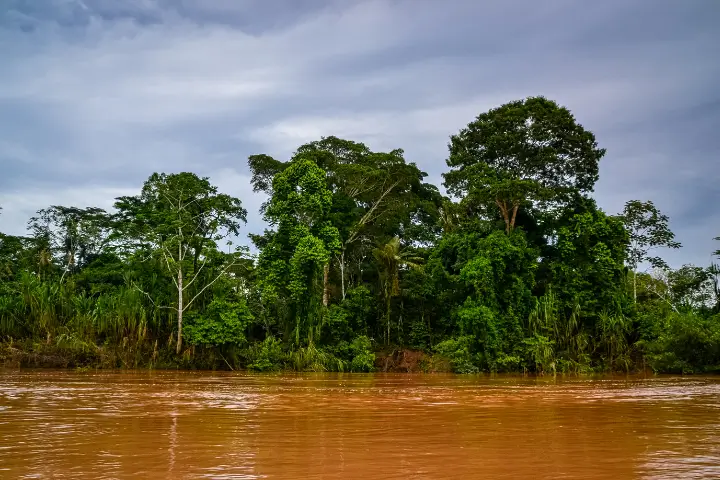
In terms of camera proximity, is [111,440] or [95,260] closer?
[111,440]

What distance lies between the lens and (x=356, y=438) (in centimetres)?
648

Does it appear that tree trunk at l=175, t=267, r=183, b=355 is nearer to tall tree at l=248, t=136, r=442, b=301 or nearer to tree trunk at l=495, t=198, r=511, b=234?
tall tree at l=248, t=136, r=442, b=301

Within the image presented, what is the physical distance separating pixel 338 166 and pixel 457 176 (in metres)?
6.04

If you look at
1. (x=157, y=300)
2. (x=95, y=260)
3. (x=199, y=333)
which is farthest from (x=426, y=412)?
(x=95, y=260)

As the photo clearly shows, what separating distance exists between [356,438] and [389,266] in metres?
23.8

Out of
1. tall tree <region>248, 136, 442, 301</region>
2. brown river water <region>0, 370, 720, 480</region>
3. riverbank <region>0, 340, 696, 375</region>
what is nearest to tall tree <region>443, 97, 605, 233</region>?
tall tree <region>248, 136, 442, 301</region>

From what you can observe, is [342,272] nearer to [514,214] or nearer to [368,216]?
[368,216]

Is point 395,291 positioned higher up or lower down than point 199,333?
higher up

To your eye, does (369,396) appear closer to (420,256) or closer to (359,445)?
(359,445)

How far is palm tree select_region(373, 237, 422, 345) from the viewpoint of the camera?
29.8m

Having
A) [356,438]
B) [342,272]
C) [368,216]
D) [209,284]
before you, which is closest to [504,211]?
[368,216]

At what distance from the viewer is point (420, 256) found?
3281 centimetres

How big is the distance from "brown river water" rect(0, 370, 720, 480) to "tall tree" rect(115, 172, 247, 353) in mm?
15790

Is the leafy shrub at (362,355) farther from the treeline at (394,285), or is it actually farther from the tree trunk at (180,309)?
the tree trunk at (180,309)
